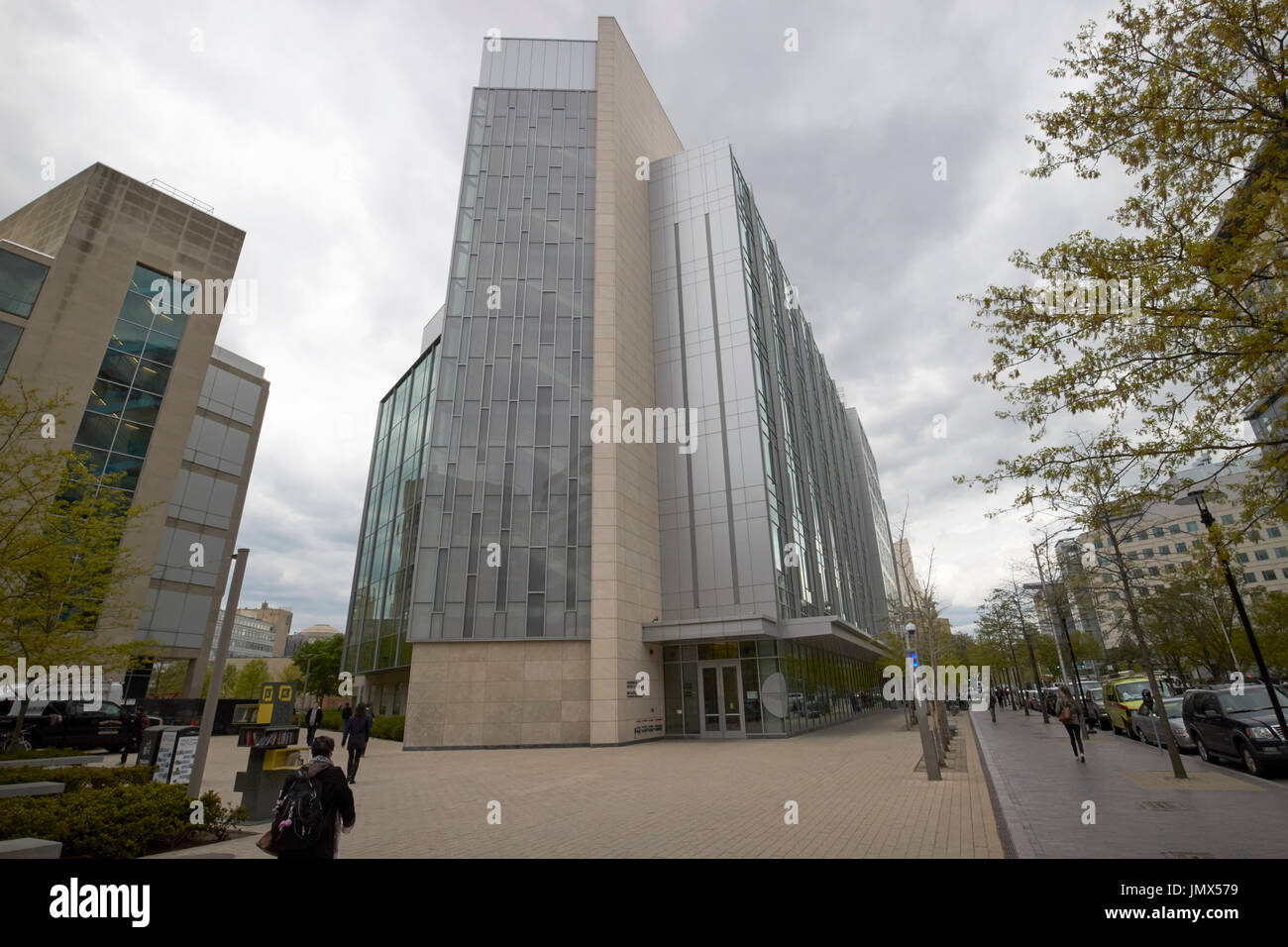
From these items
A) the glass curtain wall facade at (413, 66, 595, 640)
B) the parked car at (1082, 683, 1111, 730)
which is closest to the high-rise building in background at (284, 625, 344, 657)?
the glass curtain wall facade at (413, 66, 595, 640)

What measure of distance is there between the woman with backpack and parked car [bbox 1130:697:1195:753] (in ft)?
57.3

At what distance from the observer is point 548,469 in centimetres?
2702

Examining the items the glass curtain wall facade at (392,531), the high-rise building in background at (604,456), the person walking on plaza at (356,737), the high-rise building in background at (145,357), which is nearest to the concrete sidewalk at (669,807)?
the person walking on plaza at (356,737)

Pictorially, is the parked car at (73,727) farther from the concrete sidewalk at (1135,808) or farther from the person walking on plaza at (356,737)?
the concrete sidewalk at (1135,808)

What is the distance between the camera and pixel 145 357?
36781mm

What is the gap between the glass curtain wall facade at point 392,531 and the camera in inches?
1550

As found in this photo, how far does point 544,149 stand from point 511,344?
1222cm

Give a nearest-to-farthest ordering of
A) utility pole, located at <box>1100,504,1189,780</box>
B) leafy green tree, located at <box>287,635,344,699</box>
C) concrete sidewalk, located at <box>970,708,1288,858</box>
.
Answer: concrete sidewalk, located at <box>970,708,1288,858</box>, utility pole, located at <box>1100,504,1189,780</box>, leafy green tree, located at <box>287,635,344,699</box>

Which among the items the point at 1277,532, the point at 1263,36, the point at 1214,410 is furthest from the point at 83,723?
the point at 1277,532

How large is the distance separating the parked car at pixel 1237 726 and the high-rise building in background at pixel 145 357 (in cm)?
4029

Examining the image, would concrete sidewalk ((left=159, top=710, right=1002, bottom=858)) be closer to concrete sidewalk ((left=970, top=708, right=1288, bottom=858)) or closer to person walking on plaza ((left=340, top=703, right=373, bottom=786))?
person walking on plaza ((left=340, top=703, right=373, bottom=786))

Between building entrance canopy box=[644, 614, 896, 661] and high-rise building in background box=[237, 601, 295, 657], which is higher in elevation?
high-rise building in background box=[237, 601, 295, 657]

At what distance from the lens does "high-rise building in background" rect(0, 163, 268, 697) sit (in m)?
32.6

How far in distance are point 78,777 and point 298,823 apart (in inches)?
380
